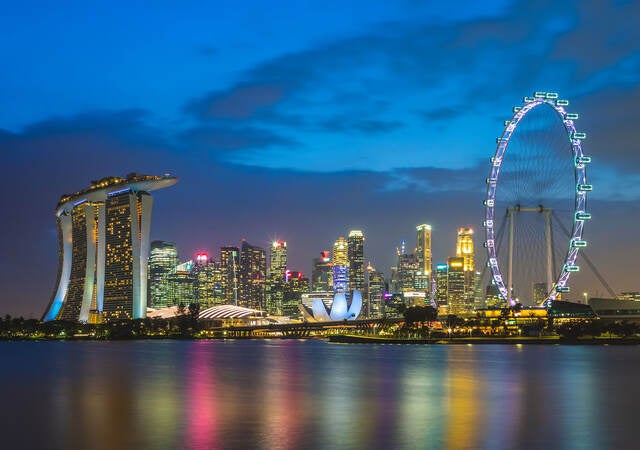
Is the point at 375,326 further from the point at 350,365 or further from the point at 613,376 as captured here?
the point at 613,376

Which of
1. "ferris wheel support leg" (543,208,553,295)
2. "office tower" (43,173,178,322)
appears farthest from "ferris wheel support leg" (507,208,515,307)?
"office tower" (43,173,178,322)

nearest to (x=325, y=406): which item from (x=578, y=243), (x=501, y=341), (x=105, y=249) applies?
A: (x=578, y=243)

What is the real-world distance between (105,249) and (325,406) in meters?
146

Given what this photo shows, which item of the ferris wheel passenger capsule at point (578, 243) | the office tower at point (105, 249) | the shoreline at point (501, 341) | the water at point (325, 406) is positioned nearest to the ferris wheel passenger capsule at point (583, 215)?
the ferris wheel passenger capsule at point (578, 243)

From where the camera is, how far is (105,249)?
589ft

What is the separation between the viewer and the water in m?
30.6

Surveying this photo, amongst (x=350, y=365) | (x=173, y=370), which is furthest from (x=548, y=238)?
(x=173, y=370)

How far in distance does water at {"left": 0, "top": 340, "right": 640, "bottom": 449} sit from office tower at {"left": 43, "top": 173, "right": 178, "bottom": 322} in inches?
3972

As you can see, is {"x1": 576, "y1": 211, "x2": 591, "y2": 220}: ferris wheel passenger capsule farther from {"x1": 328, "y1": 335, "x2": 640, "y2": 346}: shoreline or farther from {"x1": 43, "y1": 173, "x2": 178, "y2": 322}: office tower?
{"x1": 43, "y1": 173, "x2": 178, "y2": 322}: office tower

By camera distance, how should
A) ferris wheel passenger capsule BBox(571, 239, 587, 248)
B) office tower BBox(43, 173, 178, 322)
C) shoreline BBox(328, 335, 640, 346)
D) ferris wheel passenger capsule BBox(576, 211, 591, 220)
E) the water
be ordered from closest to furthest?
the water, ferris wheel passenger capsule BBox(576, 211, 591, 220), ferris wheel passenger capsule BBox(571, 239, 587, 248), shoreline BBox(328, 335, 640, 346), office tower BBox(43, 173, 178, 322)

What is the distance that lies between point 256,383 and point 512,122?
51609 mm

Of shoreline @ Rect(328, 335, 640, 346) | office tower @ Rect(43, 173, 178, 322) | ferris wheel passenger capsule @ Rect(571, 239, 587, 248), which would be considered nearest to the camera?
ferris wheel passenger capsule @ Rect(571, 239, 587, 248)

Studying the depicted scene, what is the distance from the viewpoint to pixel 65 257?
18750cm

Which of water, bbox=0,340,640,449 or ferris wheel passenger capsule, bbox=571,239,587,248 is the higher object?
ferris wheel passenger capsule, bbox=571,239,587,248
